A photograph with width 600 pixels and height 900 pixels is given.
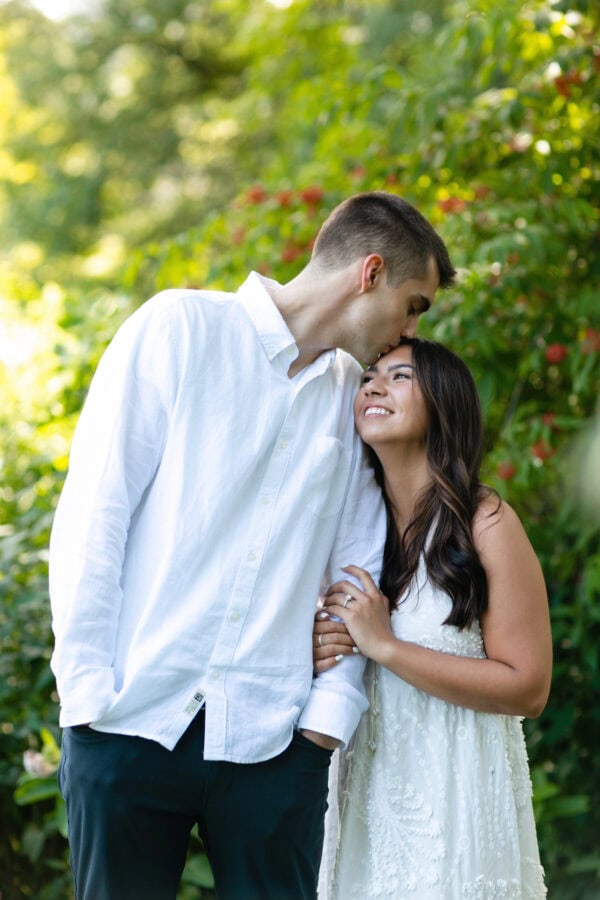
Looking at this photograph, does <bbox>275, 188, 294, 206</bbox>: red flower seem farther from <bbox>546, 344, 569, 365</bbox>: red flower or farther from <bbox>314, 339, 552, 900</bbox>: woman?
<bbox>314, 339, 552, 900</bbox>: woman

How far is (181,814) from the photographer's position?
2.27 metres

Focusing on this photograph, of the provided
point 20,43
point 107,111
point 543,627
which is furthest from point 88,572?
point 20,43

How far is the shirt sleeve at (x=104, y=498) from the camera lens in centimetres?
209

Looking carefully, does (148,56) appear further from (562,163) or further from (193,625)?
(193,625)

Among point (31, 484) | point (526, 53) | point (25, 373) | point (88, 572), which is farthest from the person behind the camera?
point (25, 373)

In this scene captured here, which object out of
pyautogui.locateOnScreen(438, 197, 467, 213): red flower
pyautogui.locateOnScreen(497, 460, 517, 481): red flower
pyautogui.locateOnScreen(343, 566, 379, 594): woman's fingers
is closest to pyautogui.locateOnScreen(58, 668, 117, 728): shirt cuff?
pyautogui.locateOnScreen(343, 566, 379, 594): woman's fingers

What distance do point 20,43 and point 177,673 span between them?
13.9 m

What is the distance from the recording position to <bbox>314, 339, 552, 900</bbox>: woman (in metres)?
2.44

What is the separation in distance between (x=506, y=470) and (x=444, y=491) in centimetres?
107

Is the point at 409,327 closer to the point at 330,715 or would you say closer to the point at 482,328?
the point at 330,715

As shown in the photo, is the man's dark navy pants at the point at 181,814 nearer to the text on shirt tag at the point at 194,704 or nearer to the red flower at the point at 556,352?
the text on shirt tag at the point at 194,704

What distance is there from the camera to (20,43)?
14.2m

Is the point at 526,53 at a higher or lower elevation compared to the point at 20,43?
lower

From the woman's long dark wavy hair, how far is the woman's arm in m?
0.05
